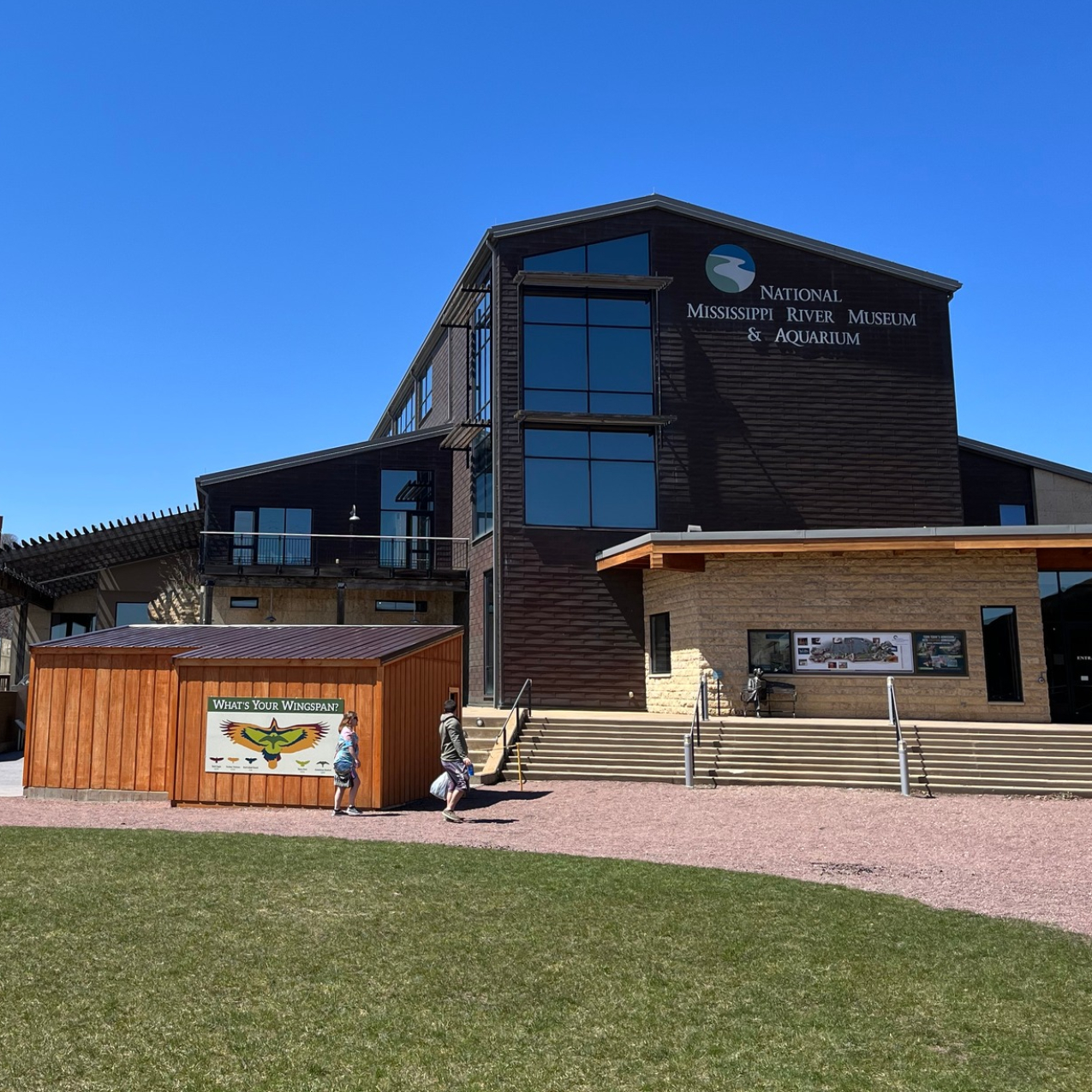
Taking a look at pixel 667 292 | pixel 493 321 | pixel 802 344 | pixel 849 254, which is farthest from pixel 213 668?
pixel 849 254

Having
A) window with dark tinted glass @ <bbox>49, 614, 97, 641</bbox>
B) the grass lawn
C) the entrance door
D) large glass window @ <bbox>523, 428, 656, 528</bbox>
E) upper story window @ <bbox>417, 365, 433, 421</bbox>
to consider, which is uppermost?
upper story window @ <bbox>417, 365, 433, 421</bbox>

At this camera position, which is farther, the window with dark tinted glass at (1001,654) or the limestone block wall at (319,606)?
the limestone block wall at (319,606)

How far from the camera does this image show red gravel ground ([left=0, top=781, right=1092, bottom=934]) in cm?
1048

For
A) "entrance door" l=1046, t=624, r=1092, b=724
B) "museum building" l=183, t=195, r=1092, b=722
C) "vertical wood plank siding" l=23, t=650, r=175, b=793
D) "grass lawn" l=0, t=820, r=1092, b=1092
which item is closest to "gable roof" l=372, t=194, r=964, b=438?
"museum building" l=183, t=195, r=1092, b=722

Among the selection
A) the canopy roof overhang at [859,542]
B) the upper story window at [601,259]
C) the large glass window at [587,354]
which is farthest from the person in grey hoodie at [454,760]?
the upper story window at [601,259]

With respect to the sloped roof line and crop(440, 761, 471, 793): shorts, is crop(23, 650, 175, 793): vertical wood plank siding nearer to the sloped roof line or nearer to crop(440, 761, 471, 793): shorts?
crop(440, 761, 471, 793): shorts

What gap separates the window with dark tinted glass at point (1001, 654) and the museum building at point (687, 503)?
51 millimetres

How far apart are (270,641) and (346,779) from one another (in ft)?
12.1

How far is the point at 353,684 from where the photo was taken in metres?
15.5

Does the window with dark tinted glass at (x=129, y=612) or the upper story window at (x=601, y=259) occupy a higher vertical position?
the upper story window at (x=601, y=259)

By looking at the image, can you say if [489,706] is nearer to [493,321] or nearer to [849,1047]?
[493,321]

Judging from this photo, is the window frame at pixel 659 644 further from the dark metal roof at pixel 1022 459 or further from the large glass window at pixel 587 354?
the dark metal roof at pixel 1022 459

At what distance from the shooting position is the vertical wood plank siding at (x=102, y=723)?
53.6 ft

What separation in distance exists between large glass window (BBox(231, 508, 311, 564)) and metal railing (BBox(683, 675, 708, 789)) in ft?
41.7
